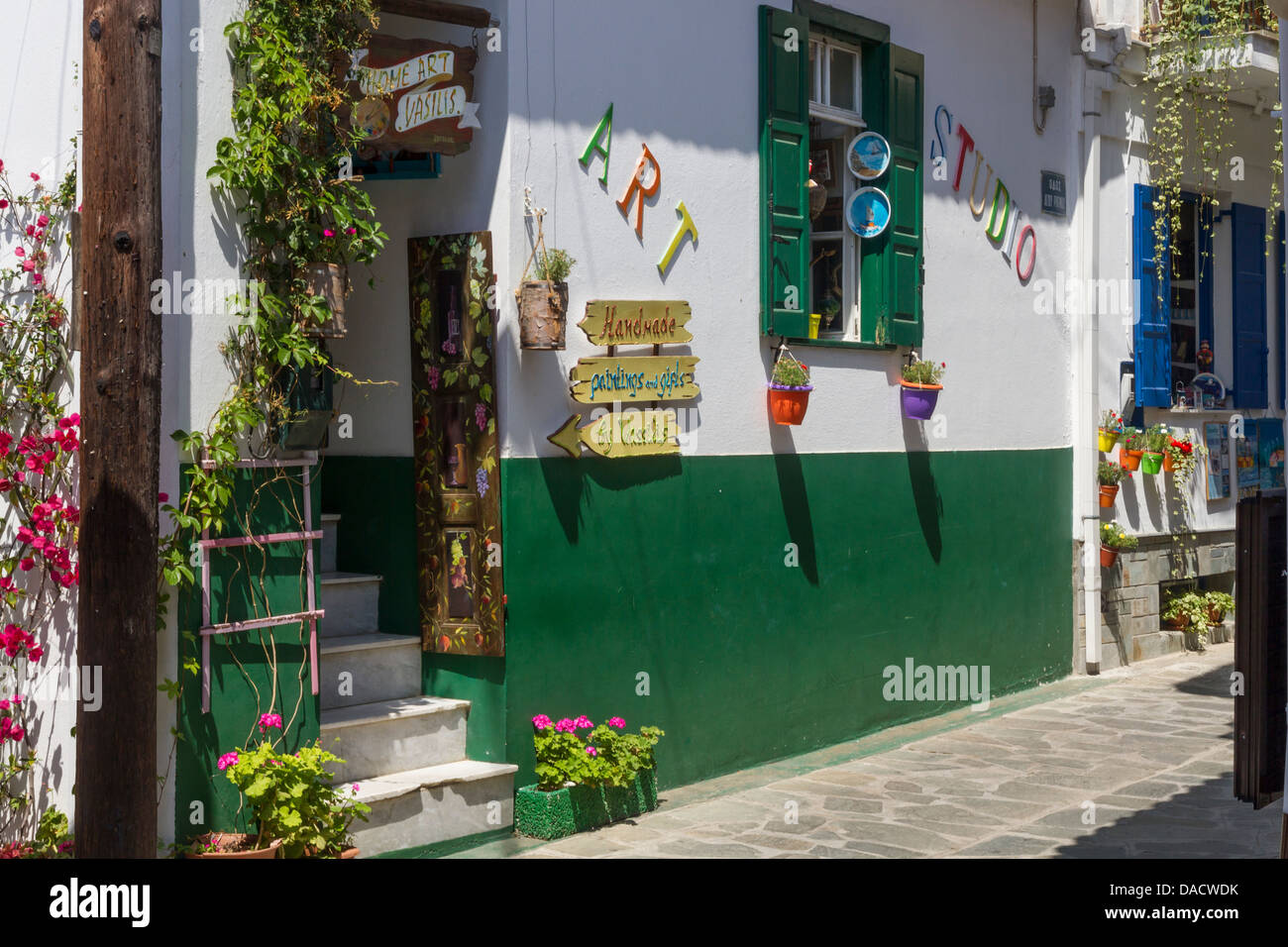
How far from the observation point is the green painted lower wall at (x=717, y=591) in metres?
6.85

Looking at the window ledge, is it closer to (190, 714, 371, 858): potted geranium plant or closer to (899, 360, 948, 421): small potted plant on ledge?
(899, 360, 948, 421): small potted plant on ledge

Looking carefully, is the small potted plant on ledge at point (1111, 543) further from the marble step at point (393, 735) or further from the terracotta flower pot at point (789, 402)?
the marble step at point (393, 735)

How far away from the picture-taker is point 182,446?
5551mm

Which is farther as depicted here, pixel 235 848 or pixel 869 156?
pixel 869 156

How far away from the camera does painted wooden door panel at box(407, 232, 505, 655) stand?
675 cm

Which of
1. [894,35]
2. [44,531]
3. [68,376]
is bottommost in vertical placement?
[44,531]

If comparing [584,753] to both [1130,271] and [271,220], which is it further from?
[1130,271]

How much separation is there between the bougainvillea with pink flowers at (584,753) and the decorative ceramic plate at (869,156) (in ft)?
13.0

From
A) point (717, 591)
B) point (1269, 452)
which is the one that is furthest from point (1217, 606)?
point (717, 591)

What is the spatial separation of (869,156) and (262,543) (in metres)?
4.87

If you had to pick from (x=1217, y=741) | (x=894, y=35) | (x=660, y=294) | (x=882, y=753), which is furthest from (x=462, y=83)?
(x=1217, y=741)

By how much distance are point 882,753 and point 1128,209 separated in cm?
542

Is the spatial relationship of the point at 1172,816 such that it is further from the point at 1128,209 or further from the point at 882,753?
the point at 1128,209

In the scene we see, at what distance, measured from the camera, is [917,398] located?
9.20 meters
